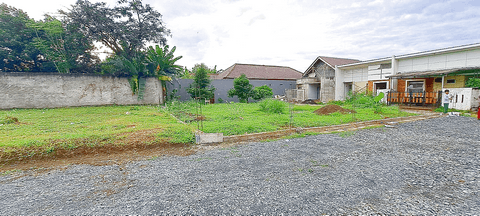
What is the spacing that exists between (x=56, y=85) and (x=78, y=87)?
1.09 metres

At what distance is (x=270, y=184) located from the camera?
2941 mm

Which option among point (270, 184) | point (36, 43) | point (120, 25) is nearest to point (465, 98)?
point (270, 184)

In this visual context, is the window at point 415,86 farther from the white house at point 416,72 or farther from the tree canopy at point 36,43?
the tree canopy at point 36,43

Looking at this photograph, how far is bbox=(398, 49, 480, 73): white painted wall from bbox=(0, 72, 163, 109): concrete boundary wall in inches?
758

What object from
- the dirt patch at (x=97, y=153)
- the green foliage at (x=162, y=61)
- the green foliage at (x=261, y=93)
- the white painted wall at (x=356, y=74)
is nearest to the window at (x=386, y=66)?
the white painted wall at (x=356, y=74)

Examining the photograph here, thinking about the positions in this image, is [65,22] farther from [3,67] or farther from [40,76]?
[3,67]

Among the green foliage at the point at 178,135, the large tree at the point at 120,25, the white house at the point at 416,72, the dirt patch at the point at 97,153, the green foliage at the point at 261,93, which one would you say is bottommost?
the dirt patch at the point at 97,153

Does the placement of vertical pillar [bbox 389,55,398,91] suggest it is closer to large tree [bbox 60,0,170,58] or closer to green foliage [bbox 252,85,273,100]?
green foliage [bbox 252,85,273,100]

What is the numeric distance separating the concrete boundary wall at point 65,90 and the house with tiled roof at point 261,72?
10920mm

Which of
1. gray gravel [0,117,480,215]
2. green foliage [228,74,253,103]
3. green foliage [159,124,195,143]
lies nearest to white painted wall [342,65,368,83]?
green foliage [228,74,253,103]

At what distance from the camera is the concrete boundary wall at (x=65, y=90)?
11.6 m

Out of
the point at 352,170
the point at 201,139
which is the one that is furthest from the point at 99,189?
the point at 352,170

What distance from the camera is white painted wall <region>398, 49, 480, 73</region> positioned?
39.6 ft

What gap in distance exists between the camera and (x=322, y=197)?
101 inches
